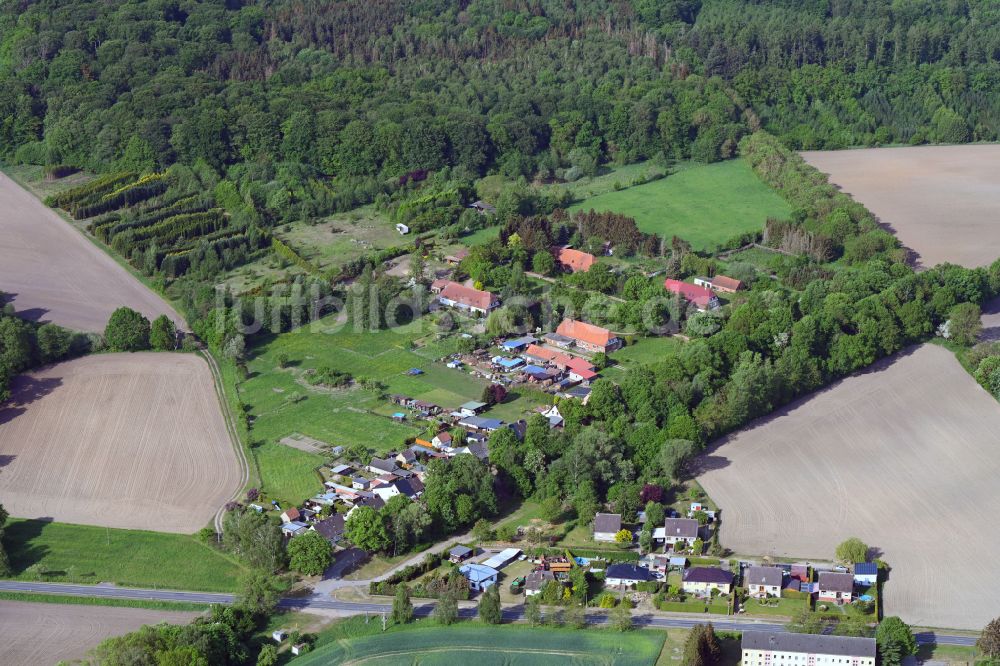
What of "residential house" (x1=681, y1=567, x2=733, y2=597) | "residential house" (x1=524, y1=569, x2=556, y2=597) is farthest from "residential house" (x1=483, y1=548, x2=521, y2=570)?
"residential house" (x1=681, y1=567, x2=733, y2=597)

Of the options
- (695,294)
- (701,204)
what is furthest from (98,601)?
(701,204)

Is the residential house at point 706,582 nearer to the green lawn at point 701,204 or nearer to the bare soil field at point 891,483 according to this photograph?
the bare soil field at point 891,483

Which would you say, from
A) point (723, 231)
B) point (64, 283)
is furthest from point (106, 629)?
point (723, 231)

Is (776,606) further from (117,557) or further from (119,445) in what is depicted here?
(119,445)

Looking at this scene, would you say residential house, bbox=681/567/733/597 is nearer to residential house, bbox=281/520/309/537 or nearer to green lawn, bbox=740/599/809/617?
green lawn, bbox=740/599/809/617

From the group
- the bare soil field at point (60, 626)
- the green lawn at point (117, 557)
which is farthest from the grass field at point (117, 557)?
the bare soil field at point (60, 626)

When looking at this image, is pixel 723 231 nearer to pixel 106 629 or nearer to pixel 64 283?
pixel 64 283
